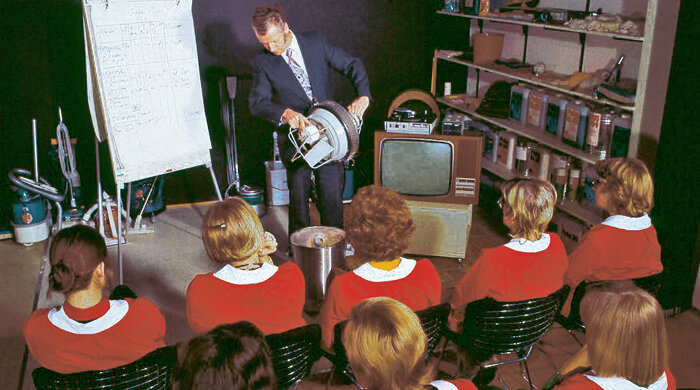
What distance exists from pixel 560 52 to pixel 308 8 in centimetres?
205

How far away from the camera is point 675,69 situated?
2.77 meters

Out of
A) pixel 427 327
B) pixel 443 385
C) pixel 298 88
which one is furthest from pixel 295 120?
pixel 443 385

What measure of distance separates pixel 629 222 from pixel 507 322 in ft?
2.32

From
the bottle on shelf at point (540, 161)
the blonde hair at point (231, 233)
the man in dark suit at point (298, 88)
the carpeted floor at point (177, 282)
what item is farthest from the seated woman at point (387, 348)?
the bottle on shelf at point (540, 161)

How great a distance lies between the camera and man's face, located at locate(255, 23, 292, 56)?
336 centimetres

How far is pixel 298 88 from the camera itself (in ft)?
11.7

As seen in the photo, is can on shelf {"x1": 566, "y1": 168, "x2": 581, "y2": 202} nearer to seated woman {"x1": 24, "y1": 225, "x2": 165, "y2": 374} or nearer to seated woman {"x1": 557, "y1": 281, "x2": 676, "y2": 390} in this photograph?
seated woman {"x1": 557, "y1": 281, "x2": 676, "y2": 390}

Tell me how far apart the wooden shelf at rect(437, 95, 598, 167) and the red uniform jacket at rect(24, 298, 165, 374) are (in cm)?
268

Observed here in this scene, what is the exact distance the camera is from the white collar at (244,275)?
75.8 inches

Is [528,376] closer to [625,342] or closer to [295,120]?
[625,342]

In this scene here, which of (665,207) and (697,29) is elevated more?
(697,29)

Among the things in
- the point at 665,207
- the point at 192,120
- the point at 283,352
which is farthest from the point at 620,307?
the point at 192,120

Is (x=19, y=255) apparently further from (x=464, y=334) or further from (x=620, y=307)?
(x=620, y=307)

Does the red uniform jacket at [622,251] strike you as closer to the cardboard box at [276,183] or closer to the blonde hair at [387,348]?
the blonde hair at [387,348]
